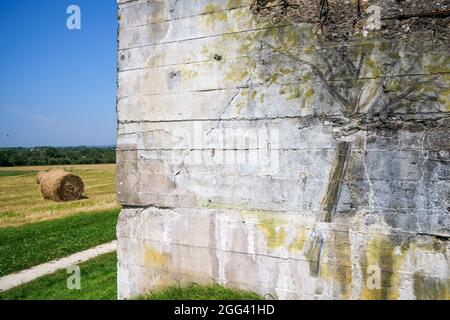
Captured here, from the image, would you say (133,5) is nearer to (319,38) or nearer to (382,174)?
(319,38)

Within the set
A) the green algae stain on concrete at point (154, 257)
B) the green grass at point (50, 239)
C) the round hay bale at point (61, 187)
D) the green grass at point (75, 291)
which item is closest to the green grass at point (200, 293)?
the green algae stain on concrete at point (154, 257)

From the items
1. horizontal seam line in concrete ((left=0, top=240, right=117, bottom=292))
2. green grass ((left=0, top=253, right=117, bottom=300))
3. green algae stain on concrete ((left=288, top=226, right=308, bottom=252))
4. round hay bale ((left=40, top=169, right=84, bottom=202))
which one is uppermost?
green algae stain on concrete ((left=288, top=226, right=308, bottom=252))

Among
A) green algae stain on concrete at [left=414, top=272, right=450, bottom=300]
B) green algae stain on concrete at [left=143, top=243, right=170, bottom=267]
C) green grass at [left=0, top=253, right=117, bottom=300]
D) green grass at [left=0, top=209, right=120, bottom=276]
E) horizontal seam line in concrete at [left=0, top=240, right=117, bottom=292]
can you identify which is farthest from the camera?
green grass at [left=0, top=209, right=120, bottom=276]

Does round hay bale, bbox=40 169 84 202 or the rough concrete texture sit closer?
the rough concrete texture

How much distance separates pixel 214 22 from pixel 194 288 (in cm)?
286

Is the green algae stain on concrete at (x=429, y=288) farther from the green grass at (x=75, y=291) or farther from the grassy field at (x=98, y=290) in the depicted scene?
the green grass at (x=75, y=291)

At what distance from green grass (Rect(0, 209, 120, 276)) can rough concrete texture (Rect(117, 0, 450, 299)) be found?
17.8 feet

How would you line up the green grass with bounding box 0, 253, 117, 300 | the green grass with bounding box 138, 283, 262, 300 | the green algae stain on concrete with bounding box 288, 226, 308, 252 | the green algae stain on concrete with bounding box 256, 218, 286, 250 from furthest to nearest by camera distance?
the green grass with bounding box 0, 253, 117, 300 < the green grass with bounding box 138, 283, 262, 300 < the green algae stain on concrete with bounding box 256, 218, 286, 250 < the green algae stain on concrete with bounding box 288, 226, 308, 252

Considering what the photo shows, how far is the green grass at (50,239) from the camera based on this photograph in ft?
29.1

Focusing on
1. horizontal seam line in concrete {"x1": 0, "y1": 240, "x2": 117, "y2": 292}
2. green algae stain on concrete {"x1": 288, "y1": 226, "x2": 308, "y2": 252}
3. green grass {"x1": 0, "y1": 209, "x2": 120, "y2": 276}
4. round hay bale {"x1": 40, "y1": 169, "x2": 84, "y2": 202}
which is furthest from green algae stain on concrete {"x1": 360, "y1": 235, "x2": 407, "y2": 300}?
round hay bale {"x1": 40, "y1": 169, "x2": 84, "y2": 202}

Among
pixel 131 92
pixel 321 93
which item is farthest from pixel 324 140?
pixel 131 92

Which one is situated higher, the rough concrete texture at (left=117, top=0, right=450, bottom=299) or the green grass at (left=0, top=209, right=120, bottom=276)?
the rough concrete texture at (left=117, top=0, right=450, bottom=299)

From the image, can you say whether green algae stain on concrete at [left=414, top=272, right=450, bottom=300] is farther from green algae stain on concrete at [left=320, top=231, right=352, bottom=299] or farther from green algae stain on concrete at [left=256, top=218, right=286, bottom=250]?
green algae stain on concrete at [left=256, top=218, right=286, bottom=250]

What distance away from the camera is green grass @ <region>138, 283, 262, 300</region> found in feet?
12.6
